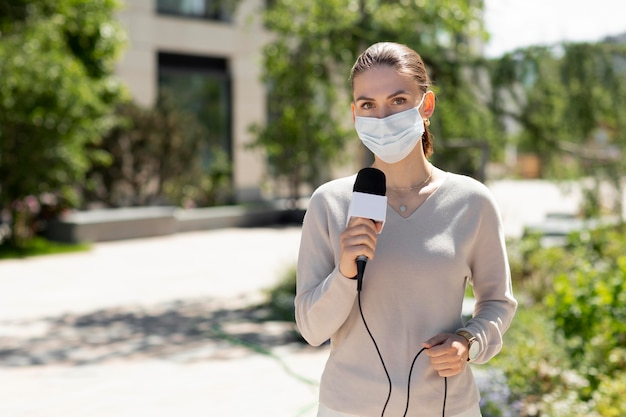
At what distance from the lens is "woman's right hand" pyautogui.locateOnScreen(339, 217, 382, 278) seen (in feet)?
6.51

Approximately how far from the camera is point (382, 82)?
2158 millimetres

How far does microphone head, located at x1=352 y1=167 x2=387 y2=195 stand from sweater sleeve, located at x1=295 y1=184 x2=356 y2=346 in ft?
0.55

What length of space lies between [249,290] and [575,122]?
5.45 meters

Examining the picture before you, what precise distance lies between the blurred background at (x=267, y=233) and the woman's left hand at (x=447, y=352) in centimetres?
257

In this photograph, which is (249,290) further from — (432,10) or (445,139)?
(432,10)

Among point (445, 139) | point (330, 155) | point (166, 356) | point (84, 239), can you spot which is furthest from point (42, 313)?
point (84, 239)

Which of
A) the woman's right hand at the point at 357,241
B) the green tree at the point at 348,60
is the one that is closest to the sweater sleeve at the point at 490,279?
the woman's right hand at the point at 357,241

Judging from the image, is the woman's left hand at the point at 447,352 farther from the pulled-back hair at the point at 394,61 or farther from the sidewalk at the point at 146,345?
the sidewalk at the point at 146,345

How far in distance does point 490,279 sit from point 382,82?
2.14 feet

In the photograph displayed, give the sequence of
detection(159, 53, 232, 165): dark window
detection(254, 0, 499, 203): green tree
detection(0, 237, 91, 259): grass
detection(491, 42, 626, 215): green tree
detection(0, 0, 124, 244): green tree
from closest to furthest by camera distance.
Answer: detection(491, 42, 626, 215): green tree < detection(254, 0, 499, 203): green tree < detection(0, 0, 124, 244): green tree < detection(0, 237, 91, 259): grass < detection(159, 53, 232, 165): dark window

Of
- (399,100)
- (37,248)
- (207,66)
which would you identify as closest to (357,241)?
(399,100)

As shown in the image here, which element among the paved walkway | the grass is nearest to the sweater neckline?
the paved walkway

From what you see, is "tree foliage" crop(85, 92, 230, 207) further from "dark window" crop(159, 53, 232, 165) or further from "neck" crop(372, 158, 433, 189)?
"neck" crop(372, 158, 433, 189)

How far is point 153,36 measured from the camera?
81.7 feet
